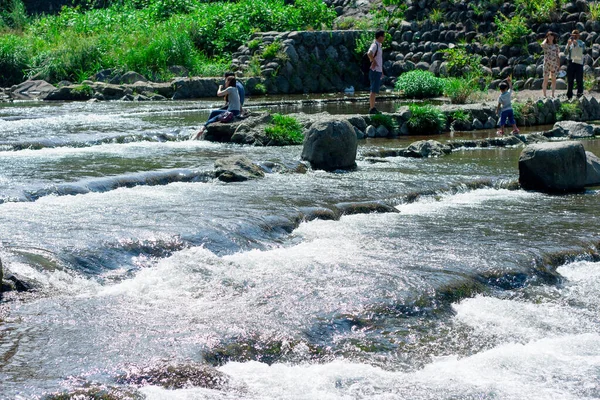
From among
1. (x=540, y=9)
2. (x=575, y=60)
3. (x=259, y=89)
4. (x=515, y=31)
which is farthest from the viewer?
(x=259, y=89)

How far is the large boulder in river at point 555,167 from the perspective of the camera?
11719mm

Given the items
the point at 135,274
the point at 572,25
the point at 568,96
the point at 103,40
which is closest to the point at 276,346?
the point at 135,274

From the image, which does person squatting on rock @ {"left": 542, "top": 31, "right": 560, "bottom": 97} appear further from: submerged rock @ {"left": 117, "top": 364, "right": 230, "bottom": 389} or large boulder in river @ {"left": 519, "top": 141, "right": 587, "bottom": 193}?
submerged rock @ {"left": 117, "top": 364, "right": 230, "bottom": 389}

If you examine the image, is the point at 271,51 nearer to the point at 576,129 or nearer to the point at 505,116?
the point at 505,116

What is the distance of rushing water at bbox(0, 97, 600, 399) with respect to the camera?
5.60 meters

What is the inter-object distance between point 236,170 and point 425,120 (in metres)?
6.85

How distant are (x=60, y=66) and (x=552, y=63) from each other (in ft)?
48.8

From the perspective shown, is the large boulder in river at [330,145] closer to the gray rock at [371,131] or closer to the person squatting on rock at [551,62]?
the gray rock at [371,131]

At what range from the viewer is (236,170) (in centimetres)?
1179

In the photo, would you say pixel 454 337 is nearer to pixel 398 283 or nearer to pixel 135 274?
pixel 398 283

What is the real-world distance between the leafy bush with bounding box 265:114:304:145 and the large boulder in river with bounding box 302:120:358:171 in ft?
7.99

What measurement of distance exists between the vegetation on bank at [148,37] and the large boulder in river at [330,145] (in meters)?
13.7

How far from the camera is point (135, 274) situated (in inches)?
300

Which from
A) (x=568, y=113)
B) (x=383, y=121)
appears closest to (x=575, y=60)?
(x=568, y=113)
